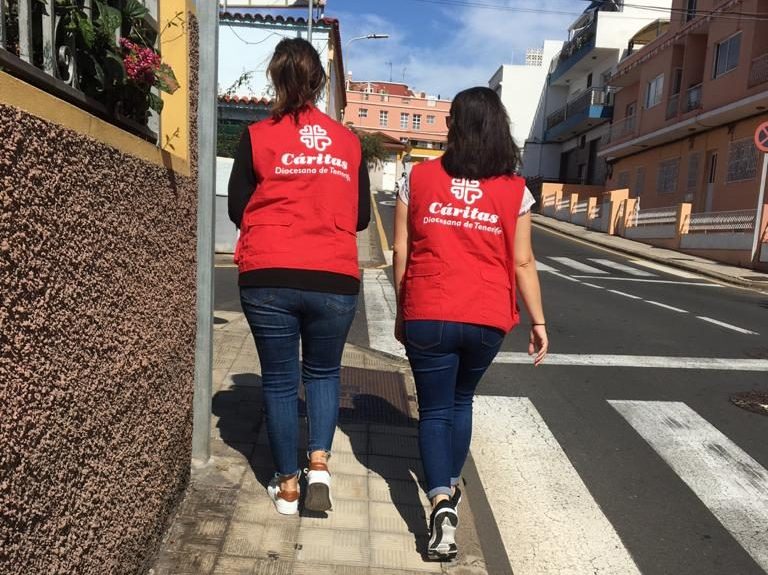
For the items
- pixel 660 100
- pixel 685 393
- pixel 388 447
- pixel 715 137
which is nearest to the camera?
Answer: pixel 388 447

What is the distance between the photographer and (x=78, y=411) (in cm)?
175

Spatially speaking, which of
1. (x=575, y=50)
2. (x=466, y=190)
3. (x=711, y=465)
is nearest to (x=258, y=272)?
(x=466, y=190)

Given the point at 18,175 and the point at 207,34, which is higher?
the point at 207,34

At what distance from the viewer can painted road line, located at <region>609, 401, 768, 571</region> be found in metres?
3.30

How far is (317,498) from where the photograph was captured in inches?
109

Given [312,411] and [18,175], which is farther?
[312,411]

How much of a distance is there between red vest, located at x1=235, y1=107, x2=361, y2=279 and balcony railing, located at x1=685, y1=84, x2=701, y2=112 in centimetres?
2503

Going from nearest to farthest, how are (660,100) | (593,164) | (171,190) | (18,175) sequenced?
(18,175)
(171,190)
(660,100)
(593,164)

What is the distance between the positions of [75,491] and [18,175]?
88 centimetres

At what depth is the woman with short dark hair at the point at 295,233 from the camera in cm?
261

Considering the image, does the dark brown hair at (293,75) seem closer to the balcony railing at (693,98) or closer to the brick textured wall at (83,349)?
the brick textured wall at (83,349)

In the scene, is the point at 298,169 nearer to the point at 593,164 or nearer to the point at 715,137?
the point at 715,137

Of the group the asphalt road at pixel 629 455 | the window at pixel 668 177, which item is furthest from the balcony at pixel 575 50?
the asphalt road at pixel 629 455

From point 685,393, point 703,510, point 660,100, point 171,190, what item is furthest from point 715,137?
point 171,190
